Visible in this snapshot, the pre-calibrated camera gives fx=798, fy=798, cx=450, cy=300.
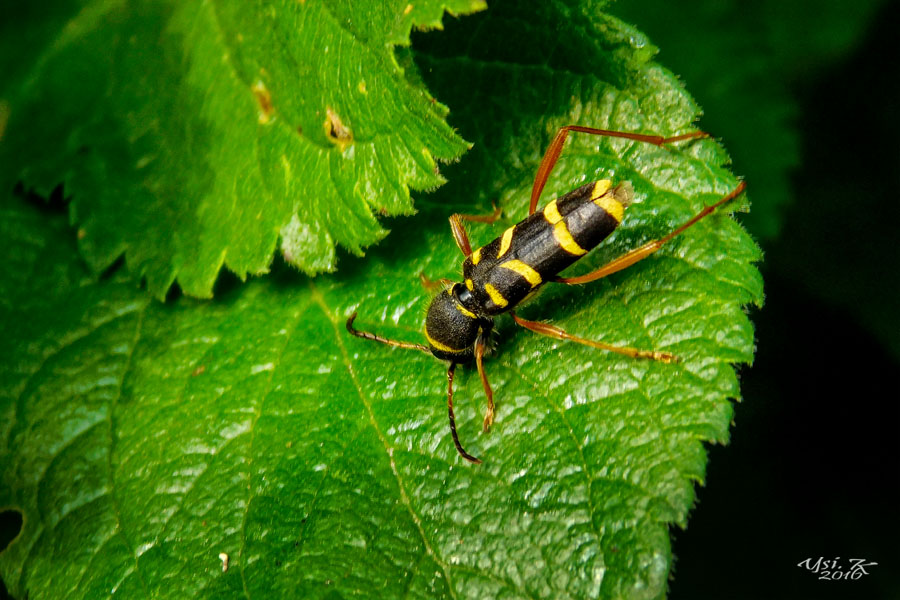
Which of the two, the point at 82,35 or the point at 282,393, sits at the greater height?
the point at 82,35

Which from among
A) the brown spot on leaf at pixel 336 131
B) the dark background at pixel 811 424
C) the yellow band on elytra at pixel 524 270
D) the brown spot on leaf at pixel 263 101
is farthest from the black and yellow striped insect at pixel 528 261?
the dark background at pixel 811 424

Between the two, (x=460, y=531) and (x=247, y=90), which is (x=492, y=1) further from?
(x=460, y=531)

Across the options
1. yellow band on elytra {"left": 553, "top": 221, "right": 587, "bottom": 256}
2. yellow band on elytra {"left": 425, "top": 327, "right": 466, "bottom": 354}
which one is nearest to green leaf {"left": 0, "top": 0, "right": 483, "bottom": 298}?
yellow band on elytra {"left": 425, "top": 327, "right": 466, "bottom": 354}

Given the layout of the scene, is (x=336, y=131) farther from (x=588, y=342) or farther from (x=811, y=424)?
(x=811, y=424)

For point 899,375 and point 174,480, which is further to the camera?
point 899,375

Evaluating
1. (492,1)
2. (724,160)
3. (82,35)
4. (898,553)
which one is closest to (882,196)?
(898,553)

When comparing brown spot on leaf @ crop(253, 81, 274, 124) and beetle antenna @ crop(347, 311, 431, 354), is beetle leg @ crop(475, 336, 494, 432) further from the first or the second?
brown spot on leaf @ crop(253, 81, 274, 124)

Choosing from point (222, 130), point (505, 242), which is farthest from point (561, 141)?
point (222, 130)
